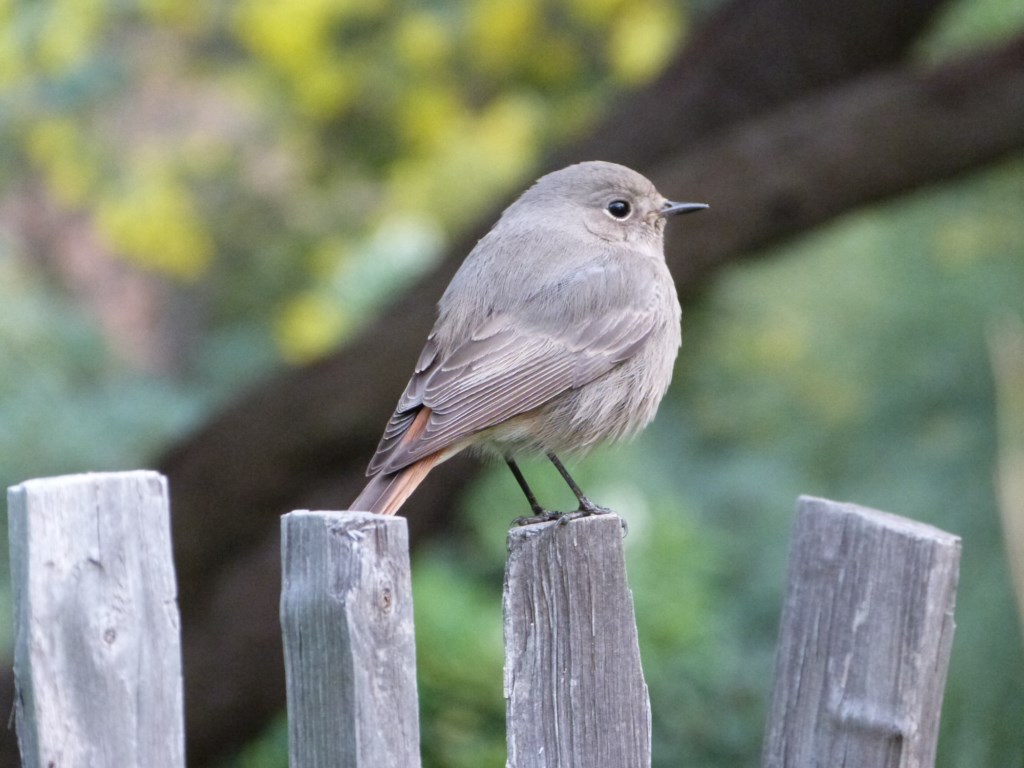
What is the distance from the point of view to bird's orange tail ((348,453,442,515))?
9.85 feet

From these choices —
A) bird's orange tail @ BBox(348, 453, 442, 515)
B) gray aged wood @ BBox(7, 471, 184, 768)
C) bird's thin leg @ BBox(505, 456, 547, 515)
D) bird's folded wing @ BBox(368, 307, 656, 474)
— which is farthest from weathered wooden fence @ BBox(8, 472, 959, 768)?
bird's thin leg @ BBox(505, 456, 547, 515)

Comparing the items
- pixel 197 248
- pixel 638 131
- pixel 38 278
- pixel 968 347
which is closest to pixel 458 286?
pixel 638 131

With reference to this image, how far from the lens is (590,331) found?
359 centimetres

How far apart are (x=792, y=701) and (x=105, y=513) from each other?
1.22 metres

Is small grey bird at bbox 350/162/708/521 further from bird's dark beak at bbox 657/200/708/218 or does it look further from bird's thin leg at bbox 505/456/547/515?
bird's dark beak at bbox 657/200/708/218

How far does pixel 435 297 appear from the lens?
5.05m

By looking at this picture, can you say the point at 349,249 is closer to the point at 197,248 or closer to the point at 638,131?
the point at 197,248

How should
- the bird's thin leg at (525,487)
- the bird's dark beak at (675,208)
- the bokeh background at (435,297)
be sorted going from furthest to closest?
the bokeh background at (435,297) < the bird's dark beak at (675,208) < the bird's thin leg at (525,487)

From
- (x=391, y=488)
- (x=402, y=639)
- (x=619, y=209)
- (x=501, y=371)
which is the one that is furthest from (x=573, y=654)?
(x=619, y=209)

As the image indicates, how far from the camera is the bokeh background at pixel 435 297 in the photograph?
4.88m

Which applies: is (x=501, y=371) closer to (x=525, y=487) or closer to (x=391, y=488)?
(x=525, y=487)

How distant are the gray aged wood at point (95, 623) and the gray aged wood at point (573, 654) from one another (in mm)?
636

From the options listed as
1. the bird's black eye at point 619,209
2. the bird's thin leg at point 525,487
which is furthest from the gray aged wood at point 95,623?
the bird's black eye at point 619,209

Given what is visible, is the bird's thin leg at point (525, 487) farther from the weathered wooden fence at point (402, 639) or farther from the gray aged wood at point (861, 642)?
the gray aged wood at point (861, 642)
